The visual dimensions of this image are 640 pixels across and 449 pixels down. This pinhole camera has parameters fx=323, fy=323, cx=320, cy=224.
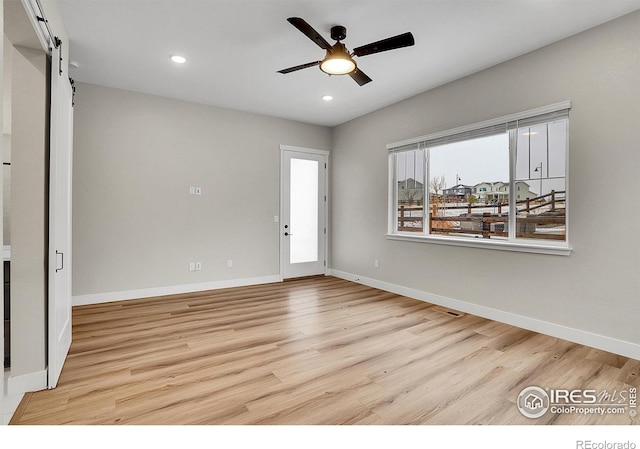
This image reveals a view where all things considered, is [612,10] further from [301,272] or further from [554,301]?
[301,272]

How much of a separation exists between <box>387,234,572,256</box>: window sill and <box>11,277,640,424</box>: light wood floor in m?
0.87

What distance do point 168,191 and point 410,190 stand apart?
3697mm

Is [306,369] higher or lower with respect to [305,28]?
lower

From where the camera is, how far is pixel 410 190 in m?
5.01

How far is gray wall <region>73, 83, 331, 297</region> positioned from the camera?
4367mm

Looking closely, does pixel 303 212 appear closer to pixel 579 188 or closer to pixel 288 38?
pixel 288 38

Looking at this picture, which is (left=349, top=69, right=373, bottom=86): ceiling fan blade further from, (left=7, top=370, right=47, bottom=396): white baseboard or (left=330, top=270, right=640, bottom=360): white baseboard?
(left=7, top=370, right=47, bottom=396): white baseboard

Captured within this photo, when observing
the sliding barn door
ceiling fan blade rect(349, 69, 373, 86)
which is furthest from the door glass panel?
the sliding barn door

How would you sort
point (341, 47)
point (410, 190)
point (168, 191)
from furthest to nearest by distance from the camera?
1. point (410, 190)
2. point (168, 191)
3. point (341, 47)

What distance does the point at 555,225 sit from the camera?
131 inches

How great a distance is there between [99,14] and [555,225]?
4.79 metres

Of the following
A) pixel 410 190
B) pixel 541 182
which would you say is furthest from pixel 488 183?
pixel 410 190

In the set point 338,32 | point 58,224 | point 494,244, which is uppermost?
point 338,32
